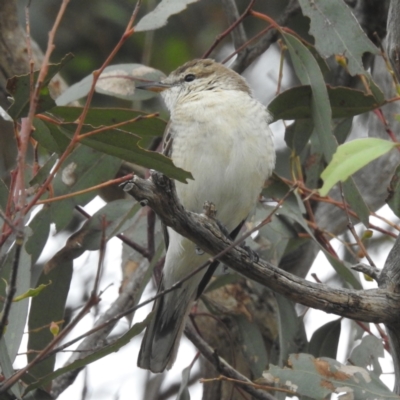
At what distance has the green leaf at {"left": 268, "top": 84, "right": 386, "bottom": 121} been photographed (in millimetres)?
3266

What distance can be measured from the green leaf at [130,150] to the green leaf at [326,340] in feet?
4.82

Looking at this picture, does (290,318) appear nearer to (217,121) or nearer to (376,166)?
(217,121)

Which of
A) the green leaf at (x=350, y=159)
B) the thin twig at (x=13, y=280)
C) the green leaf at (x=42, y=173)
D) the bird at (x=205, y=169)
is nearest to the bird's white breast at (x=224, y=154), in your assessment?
the bird at (x=205, y=169)

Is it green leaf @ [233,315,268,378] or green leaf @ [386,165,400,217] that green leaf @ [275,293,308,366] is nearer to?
green leaf @ [233,315,268,378]

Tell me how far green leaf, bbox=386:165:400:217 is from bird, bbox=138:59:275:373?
1.71 feet

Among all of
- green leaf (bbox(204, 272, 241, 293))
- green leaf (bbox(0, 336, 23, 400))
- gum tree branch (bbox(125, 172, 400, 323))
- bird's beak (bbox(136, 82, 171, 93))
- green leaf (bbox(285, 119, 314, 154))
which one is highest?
bird's beak (bbox(136, 82, 171, 93))

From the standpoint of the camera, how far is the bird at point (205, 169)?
10.3 ft

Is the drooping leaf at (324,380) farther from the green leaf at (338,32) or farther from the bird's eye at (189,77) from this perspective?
the bird's eye at (189,77)

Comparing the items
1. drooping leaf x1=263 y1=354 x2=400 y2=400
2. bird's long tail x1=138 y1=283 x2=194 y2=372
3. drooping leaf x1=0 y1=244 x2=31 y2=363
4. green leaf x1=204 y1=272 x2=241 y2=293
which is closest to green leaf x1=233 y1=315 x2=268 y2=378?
green leaf x1=204 y1=272 x2=241 y2=293

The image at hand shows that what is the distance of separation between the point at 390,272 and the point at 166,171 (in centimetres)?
90

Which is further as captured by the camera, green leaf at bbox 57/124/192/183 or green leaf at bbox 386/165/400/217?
green leaf at bbox 386/165/400/217

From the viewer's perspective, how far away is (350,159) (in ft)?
4.97

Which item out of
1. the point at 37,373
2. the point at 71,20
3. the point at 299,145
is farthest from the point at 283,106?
the point at 71,20

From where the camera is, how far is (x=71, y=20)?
227 inches
